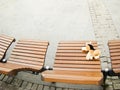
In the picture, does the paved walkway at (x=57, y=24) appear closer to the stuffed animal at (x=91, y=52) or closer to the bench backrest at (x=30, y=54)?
the bench backrest at (x=30, y=54)

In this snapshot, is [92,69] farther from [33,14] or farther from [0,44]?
[33,14]

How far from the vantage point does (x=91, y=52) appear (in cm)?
363

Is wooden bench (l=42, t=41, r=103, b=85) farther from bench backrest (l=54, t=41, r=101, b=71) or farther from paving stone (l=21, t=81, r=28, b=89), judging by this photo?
paving stone (l=21, t=81, r=28, b=89)

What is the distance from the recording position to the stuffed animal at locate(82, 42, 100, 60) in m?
A: 3.56

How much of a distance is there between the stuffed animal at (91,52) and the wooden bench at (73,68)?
0.07 metres

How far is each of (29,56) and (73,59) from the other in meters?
0.90

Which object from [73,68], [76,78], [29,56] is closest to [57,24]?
[29,56]

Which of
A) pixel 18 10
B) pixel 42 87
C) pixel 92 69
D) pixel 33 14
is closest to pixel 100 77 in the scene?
pixel 92 69

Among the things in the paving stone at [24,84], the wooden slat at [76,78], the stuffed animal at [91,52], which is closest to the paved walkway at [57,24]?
the paving stone at [24,84]

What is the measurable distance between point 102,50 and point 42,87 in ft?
5.48

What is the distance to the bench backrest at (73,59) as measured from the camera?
11.4ft

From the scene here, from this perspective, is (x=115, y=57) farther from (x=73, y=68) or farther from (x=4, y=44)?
(x=4, y=44)

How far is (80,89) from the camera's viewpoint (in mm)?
3680

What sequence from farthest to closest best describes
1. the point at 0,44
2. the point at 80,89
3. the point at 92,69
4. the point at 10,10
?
1. the point at 10,10
2. the point at 0,44
3. the point at 80,89
4. the point at 92,69
